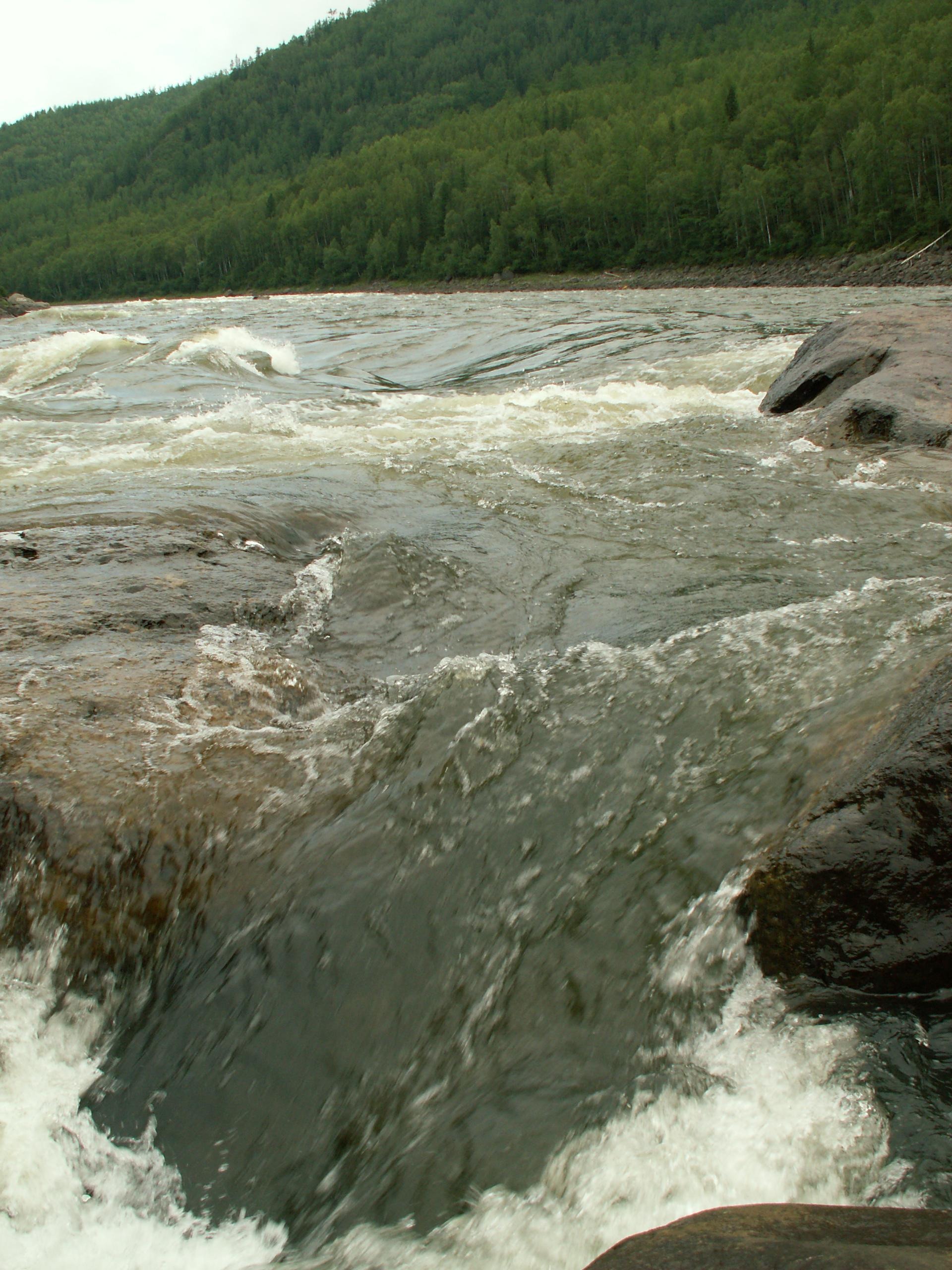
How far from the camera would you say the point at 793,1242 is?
1.89 m

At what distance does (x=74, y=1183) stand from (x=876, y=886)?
9.09ft

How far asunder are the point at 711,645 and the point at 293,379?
1432 cm

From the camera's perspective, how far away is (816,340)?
1206cm

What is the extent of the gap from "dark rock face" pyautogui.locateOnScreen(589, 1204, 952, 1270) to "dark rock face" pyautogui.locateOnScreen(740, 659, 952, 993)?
0.89 meters

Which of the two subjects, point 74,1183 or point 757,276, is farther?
point 757,276

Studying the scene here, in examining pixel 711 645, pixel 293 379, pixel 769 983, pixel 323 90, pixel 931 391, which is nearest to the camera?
pixel 769 983

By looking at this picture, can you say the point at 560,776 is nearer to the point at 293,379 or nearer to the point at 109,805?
the point at 109,805

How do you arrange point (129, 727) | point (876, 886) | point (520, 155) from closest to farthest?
point (876, 886) → point (129, 727) → point (520, 155)

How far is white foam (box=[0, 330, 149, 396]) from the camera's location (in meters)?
16.9

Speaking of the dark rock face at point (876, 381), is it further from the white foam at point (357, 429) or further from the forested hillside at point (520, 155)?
the forested hillside at point (520, 155)

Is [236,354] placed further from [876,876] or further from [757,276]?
[757,276]

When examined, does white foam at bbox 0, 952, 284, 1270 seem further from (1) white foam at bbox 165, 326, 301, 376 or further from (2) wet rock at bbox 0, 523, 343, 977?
(1) white foam at bbox 165, 326, 301, 376

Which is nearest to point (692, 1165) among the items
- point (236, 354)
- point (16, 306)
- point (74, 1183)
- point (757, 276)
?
point (74, 1183)

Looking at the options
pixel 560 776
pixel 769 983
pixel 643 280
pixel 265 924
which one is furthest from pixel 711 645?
pixel 643 280
